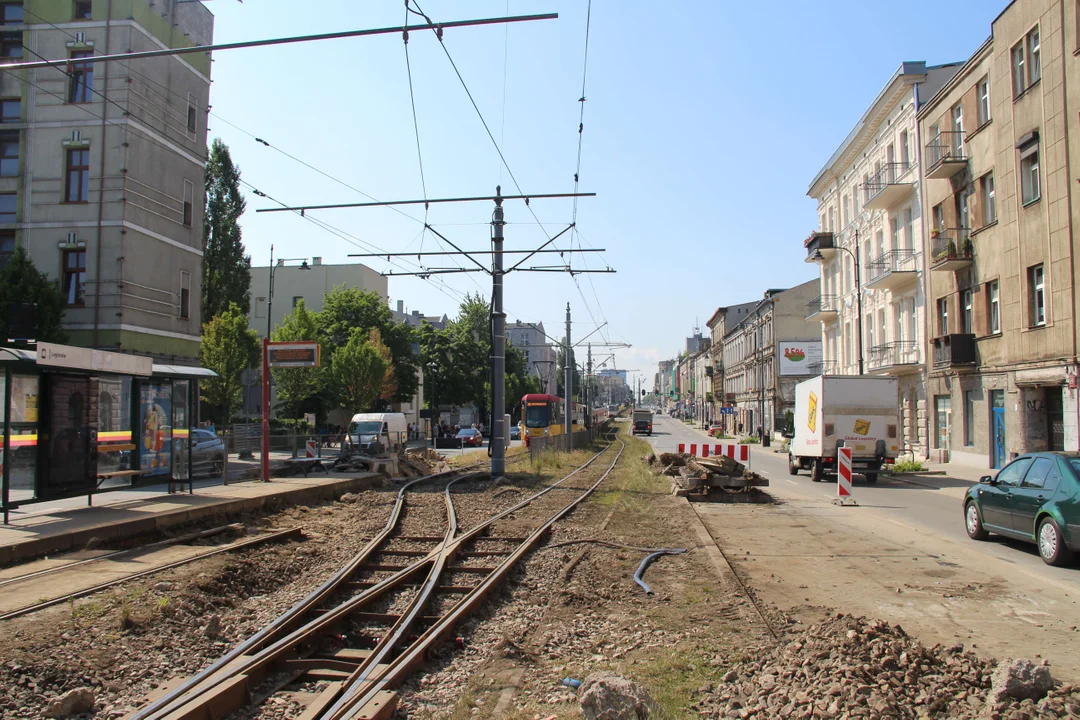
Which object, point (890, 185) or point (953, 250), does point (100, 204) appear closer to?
point (953, 250)

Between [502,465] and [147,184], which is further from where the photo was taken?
[147,184]

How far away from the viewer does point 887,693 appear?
4.89 meters

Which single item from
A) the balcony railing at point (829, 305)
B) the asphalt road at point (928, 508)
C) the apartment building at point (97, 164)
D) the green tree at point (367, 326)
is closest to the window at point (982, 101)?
the asphalt road at point (928, 508)

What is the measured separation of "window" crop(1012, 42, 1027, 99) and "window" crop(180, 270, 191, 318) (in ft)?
100

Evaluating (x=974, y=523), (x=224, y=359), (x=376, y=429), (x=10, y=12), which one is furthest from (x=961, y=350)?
(x=10, y=12)

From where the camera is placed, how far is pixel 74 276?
28.4 meters

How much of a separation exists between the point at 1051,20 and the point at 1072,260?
7.33 metres

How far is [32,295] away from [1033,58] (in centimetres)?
3265

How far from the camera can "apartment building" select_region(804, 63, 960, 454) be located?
34.7 meters

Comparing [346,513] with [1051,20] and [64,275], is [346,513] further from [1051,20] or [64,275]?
[1051,20]

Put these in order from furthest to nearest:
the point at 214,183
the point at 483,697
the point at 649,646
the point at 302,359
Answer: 1. the point at 214,183
2. the point at 302,359
3. the point at 649,646
4. the point at 483,697

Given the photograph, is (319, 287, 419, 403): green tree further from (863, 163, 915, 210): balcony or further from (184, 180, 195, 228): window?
(863, 163, 915, 210): balcony

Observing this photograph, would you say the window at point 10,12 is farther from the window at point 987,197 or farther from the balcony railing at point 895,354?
the balcony railing at point 895,354

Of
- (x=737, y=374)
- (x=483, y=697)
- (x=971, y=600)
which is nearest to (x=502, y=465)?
(x=971, y=600)
